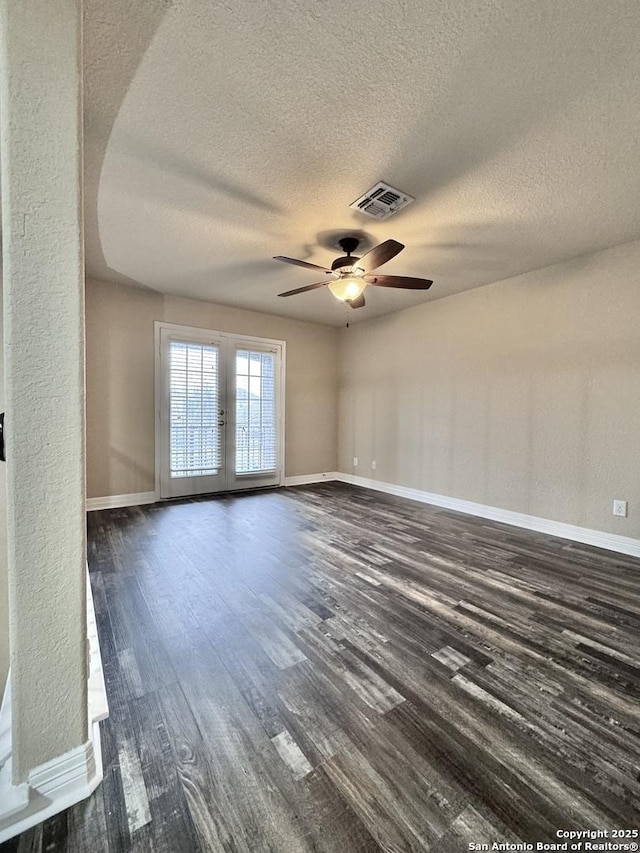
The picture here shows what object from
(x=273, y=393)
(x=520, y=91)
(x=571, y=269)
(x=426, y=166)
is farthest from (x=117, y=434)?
(x=571, y=269)

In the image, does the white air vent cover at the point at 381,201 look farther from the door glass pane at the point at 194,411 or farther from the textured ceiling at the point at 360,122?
the door glass pane at the point at 194,411

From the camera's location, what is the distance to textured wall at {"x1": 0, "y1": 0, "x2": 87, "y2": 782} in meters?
0.88

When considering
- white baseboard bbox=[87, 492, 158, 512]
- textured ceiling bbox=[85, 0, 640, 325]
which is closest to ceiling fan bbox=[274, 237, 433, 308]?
textured ceiling bbox=[85, 0, 640, 325]

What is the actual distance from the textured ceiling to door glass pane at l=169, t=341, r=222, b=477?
67.1 inches

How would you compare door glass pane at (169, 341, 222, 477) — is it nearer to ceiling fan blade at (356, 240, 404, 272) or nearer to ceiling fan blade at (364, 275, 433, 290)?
Answer: ceiling fan blade at (364, 275, 433, 290)

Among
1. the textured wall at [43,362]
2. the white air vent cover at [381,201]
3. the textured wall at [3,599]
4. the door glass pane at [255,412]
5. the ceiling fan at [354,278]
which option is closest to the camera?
the textured wall at [43,362]

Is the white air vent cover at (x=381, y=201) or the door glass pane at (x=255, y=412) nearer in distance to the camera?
the white air vent cover at (x=381, y=201)

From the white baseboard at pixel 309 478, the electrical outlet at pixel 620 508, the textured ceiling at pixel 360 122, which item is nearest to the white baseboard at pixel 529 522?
the electrical outlet at pixel 620 508

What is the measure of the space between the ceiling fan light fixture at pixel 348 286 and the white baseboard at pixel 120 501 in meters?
3.38

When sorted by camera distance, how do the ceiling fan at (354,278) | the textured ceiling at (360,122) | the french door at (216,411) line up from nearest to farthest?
the textured ceiling at (360,122) < the ceiling fan at (354,278) < the french door at (216,411)

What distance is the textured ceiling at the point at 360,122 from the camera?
1.36 metres

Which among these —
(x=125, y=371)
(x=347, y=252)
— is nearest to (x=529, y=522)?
(x=347, y=252)

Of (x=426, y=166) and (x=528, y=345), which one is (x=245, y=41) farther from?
(x=528, y=345)

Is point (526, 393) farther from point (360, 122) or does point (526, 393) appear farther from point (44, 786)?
point (44, 786)
